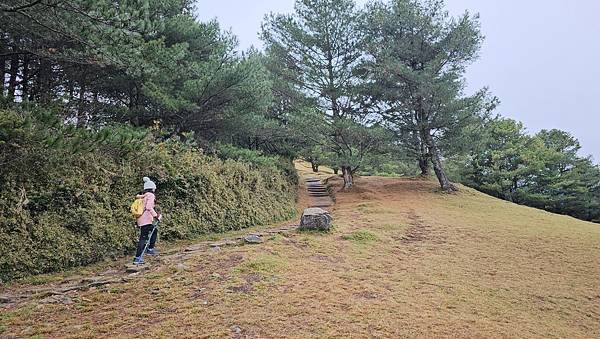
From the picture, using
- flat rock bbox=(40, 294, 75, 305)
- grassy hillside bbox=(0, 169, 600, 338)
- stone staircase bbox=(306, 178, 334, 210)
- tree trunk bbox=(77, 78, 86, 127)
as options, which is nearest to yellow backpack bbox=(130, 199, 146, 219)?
grassy hillside bbox=(0, 169, 600, 338)

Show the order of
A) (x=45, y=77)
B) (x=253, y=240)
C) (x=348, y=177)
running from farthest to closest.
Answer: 1. (x=348, y=177)
2. (x=45, y=77)
3. (x=253, y=240)

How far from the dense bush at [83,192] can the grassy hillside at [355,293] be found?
0.92 metres

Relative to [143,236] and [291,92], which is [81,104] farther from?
[291,92]

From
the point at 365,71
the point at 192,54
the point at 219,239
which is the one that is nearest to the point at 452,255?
the point at 219,239

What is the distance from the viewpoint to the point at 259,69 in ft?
36.6

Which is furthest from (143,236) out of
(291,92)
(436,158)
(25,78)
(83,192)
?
(436,158)

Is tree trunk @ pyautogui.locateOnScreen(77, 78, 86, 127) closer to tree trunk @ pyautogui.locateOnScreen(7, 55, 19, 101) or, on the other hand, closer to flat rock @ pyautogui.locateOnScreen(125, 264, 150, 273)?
tree trunk @ pyautogui.locateOnScreen(7, 55, 19, 101)

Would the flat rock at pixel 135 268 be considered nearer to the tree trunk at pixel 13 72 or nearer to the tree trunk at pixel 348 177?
the tree trunk at pixel 13 72

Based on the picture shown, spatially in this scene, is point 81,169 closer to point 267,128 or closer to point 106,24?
point 106,24

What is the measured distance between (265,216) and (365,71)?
11.2m

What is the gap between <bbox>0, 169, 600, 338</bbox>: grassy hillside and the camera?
389cm

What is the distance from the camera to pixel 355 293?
505 cm

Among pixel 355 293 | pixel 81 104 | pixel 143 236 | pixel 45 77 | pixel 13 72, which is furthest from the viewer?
pixel 45 77

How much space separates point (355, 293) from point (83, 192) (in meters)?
5.23
